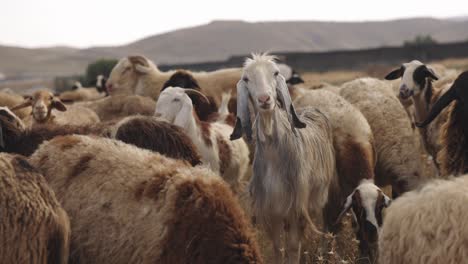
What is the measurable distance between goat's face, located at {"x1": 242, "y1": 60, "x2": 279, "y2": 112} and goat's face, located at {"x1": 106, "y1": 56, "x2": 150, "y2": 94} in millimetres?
7503

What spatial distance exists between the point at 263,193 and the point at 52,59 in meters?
173

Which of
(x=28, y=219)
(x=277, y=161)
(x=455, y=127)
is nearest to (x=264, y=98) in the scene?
(x=277, y=161)

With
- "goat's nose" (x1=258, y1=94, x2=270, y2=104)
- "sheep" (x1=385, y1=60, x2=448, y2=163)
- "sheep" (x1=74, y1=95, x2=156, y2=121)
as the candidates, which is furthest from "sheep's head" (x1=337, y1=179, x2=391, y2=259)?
"sheep" (x1=74, y1=95, x2=156, y2=121)

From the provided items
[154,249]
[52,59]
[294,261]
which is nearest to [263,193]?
[294,261]

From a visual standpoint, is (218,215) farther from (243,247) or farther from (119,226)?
(119,226)

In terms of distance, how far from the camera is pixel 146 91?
12.8 metres

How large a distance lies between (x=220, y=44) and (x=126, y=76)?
159 metres

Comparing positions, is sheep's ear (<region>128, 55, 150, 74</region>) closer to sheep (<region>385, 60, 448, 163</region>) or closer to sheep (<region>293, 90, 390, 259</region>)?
sheep (<region>385, 60, 448, 163</region>)

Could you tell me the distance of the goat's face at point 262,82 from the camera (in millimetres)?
5562

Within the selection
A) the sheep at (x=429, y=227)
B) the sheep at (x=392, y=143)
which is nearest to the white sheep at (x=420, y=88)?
the sheep at (x=392, y=143)

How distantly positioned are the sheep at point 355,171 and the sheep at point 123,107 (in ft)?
11.6

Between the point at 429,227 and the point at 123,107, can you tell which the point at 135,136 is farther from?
the point at 123,107

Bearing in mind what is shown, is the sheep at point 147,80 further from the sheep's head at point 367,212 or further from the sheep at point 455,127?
the sheep at point 455,127

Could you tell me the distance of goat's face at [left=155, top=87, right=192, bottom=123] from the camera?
7918 millimetres
